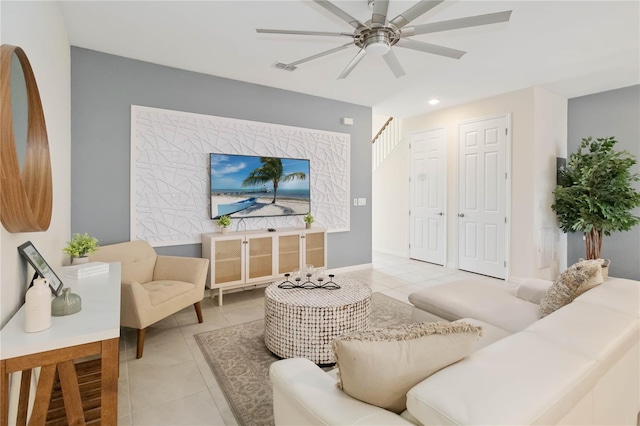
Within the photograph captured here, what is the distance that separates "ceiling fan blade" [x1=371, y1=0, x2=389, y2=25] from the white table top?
2236 mm

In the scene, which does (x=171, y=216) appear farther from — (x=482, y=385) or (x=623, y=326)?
(x=623, y=326)

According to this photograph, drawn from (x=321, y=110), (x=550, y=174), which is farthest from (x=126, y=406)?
(x=550, y=174)

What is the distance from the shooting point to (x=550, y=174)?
461cm

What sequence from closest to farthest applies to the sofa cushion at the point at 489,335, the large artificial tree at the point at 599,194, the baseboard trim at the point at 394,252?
the sofa cushion at the point at 489,335 < the large artificial tree at the point at 599,194 < the baseboard trim at the point at 394,252

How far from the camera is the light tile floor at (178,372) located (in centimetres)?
181

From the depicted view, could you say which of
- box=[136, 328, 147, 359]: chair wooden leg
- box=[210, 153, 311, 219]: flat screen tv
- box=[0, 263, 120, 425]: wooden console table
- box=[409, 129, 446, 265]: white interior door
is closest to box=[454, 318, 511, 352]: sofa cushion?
box=[0, 263, 120, 425]: wooden console table

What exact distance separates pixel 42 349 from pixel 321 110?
4.35 metres

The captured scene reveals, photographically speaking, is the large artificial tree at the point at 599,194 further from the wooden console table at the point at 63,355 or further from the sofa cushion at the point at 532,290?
the wooden console table at the point at 63,355

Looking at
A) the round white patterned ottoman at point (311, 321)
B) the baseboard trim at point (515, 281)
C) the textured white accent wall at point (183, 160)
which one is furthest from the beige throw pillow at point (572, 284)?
the textured white accent wall at point (183, 160)

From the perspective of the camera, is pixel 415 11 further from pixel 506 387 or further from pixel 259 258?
pixel 259 258

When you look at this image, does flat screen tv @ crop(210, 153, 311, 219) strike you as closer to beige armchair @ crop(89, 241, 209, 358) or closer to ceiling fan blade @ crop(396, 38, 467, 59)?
beige armchair @ crop(89, 241, 209, 358)

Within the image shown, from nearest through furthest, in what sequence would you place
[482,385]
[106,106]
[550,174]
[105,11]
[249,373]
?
[482,385] → [249,373] → [105,11] → [106,106] → [550,174]

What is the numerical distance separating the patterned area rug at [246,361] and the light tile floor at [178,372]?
0.07 m

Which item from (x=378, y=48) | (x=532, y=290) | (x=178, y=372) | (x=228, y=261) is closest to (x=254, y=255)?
(x=228, y=261)
